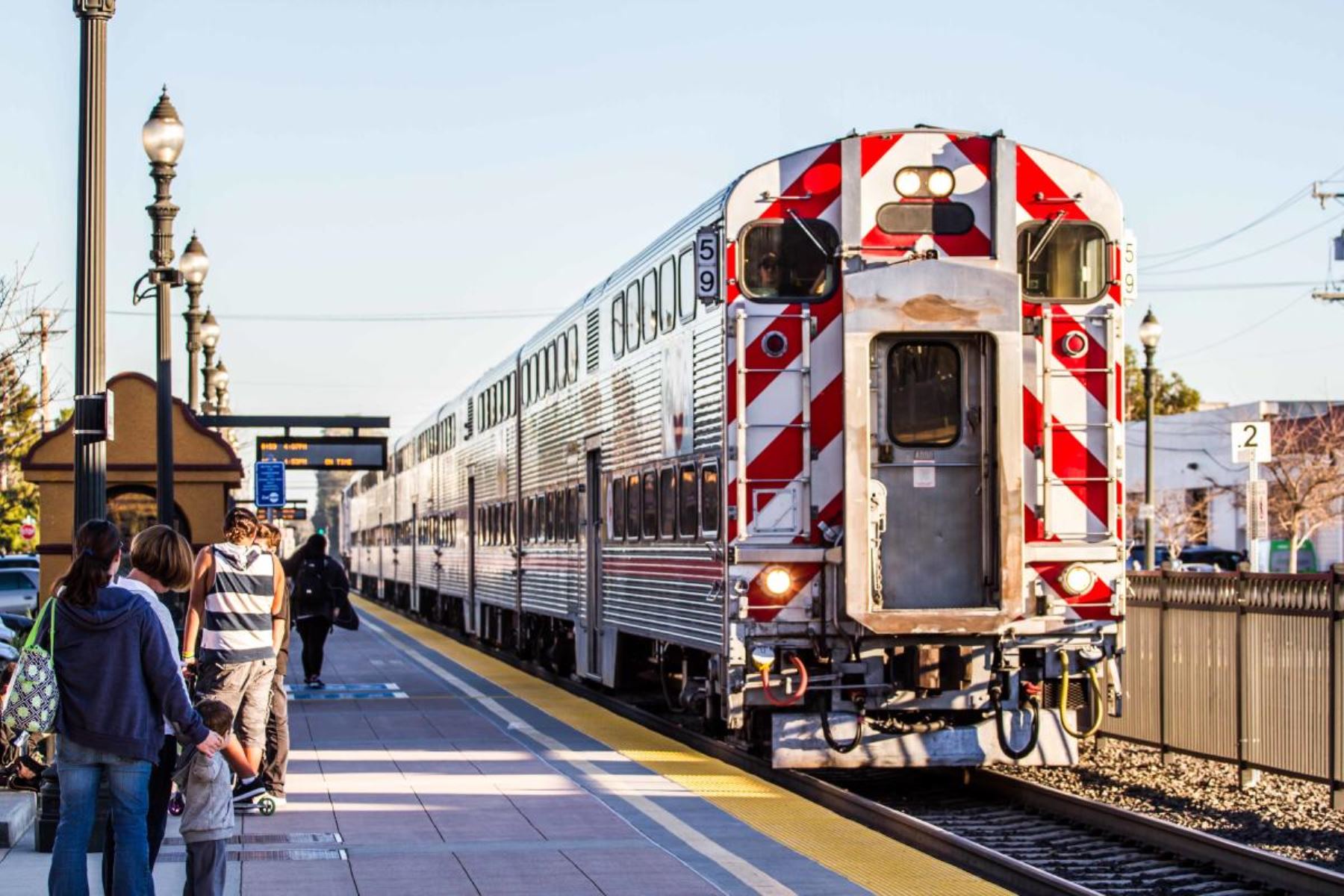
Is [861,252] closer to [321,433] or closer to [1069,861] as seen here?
[1069,861]

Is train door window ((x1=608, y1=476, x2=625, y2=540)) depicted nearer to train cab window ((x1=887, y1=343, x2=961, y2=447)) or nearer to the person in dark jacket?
train cab window ((x1=887, y1=343, x2=961, y2=447))

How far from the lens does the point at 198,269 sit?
66.7ft

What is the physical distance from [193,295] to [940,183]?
11704mm

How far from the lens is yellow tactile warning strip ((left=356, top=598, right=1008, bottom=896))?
364 inches

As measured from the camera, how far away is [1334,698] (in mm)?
11914

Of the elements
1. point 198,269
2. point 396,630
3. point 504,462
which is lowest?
point 396,630

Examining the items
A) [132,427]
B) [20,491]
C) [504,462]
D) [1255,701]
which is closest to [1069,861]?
[1255,701]

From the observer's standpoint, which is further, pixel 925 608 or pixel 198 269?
pixel 198 269

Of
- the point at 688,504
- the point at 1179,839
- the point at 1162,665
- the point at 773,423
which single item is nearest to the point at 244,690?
the point at 773,423

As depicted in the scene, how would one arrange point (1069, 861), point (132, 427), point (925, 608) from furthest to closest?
point (132, 427)
point (925, 608)
point (1069, 861)

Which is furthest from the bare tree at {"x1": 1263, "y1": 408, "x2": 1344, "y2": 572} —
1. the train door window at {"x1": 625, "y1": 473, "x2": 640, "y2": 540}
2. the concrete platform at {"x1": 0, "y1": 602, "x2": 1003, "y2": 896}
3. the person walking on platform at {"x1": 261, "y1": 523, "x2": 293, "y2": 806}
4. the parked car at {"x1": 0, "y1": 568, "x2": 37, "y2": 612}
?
the person walking on platform at {"x1": 261, "y1": 523, "x2": 293, "y2": 806}

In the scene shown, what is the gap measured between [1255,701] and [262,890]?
7129 millimetres

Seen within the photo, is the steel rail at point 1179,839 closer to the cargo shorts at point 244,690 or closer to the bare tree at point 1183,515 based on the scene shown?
the cargo shorts at point 244,690

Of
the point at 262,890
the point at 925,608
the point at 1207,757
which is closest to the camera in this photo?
the point at 262,890
